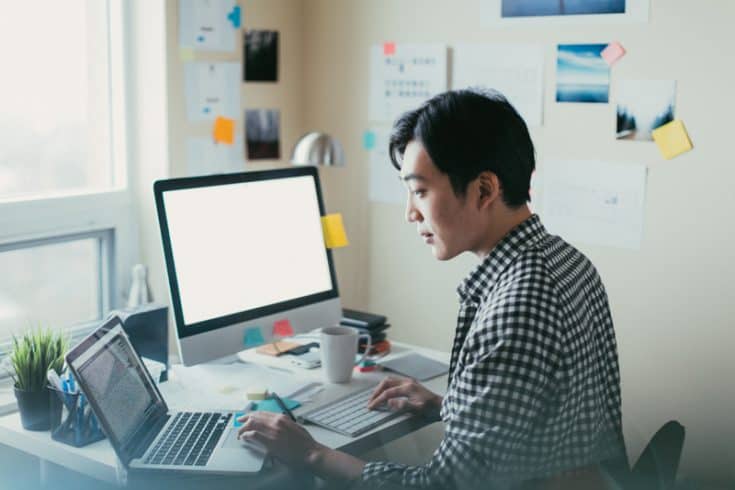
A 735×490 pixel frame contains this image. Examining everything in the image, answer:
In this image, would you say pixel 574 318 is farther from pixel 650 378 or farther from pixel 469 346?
pixel 650 378

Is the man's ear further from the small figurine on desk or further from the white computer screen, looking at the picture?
the small figurine on desk

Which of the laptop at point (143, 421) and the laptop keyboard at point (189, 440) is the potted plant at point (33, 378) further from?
the laptop keyboard at point (189, 440)

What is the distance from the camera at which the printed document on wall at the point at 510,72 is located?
2.65 meters

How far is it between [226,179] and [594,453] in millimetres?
981

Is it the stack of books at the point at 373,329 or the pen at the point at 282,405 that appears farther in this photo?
the stack of books at the point at 373,329

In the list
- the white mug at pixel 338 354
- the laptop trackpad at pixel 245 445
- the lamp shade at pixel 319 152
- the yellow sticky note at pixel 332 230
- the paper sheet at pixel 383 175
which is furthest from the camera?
the paper sheet at pixel 383 175

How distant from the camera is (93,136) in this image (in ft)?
8.37

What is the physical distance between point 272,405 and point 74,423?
39 cm

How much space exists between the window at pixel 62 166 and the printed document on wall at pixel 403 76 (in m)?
0.83

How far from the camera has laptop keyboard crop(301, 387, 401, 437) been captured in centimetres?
180

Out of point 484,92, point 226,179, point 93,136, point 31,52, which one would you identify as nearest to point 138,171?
point 93,136

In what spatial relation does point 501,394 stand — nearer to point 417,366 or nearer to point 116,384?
point 116,384

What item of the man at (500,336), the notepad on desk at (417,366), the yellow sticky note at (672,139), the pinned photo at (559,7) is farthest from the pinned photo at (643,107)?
the man at (500,336)

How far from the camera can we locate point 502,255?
1.59 m
